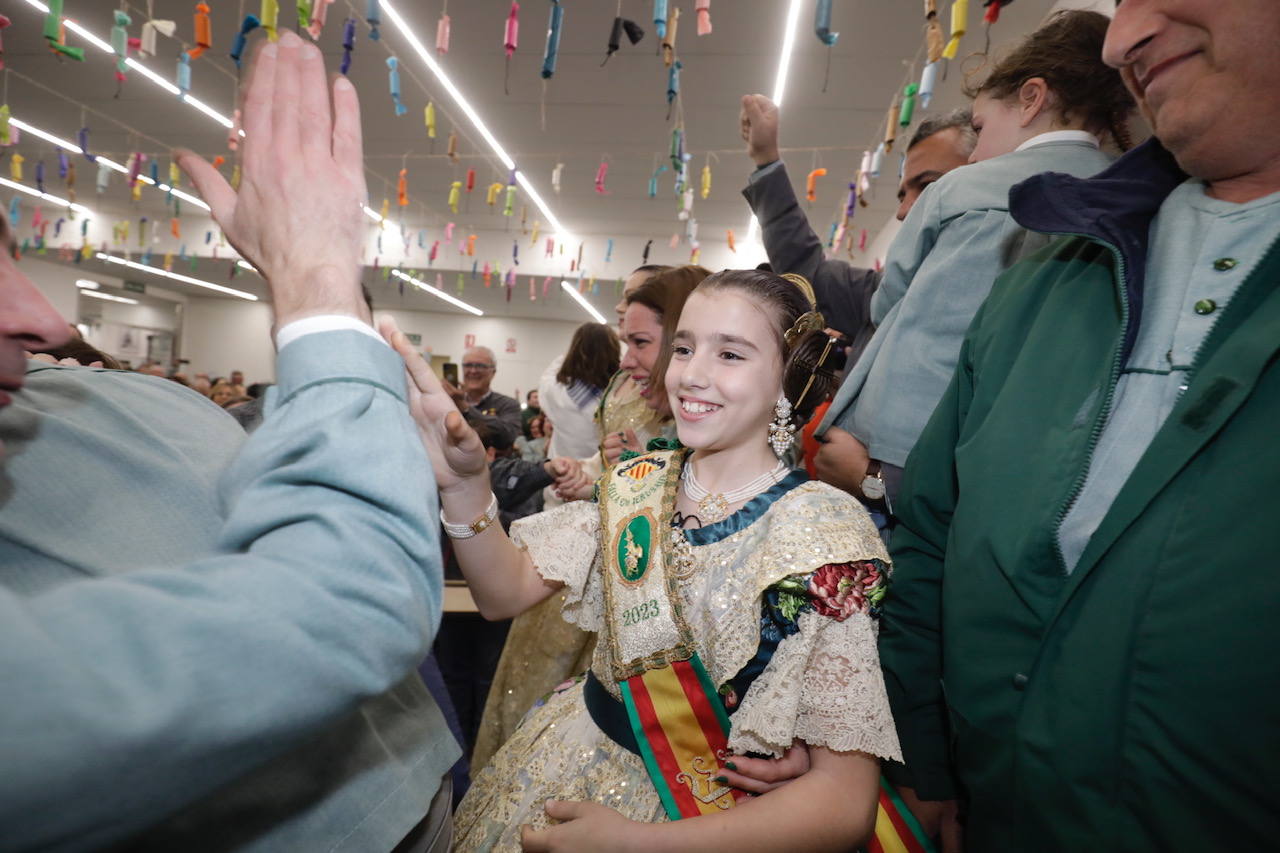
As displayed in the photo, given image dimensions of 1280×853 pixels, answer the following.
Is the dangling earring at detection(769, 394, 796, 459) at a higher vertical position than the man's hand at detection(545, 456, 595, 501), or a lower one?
higher

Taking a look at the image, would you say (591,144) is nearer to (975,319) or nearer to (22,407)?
(975,319)

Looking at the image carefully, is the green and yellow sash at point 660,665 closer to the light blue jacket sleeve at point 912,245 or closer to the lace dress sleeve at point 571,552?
the lace dress sleeve at point 571,552

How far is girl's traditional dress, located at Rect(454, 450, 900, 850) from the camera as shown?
984 mm

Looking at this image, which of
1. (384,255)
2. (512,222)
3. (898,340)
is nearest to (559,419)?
(898,340)

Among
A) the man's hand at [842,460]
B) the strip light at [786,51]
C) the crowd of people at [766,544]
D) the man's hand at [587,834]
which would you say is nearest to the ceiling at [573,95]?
the strip light at [786,51]

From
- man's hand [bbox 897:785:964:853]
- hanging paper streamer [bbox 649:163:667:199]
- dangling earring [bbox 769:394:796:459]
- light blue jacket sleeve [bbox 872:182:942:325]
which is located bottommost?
man's hand [bbox 897:785:964:853]

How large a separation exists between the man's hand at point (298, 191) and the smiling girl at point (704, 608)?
1.38ft

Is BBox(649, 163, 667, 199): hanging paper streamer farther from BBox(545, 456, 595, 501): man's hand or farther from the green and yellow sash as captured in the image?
the green and yellow sash

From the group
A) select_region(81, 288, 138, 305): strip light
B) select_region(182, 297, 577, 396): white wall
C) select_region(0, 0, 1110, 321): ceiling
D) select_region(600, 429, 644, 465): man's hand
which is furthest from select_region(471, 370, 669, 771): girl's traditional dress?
select_region(81, 288, 138, 305): strip light

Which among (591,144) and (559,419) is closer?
(559,419)

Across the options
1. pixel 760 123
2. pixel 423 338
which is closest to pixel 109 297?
pixel 423 338

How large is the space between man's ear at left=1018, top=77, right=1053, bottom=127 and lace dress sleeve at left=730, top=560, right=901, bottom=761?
1065mm

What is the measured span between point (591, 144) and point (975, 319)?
5.49 meters

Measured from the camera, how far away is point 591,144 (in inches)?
234
